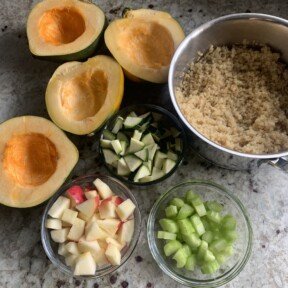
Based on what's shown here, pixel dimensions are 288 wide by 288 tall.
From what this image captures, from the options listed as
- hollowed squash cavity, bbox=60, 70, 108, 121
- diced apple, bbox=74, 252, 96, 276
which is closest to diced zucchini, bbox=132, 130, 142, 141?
hollowed squash cavity, bbox=60, 70, 108, 121

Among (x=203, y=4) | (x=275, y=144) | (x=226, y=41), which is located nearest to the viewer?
(x=275, y=144)

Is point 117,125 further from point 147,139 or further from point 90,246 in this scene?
point 90,246

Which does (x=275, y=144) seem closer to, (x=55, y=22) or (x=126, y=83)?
(x=126, y=83)

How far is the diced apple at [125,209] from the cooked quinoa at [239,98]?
0.27 meters

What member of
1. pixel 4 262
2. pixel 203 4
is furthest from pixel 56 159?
pixel 203 4

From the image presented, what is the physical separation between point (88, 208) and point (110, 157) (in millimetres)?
156

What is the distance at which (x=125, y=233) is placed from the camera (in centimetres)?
130

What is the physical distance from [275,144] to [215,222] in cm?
26

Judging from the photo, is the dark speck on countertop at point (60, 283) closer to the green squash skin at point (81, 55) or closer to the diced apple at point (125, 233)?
the diced apple at point (125, 233)

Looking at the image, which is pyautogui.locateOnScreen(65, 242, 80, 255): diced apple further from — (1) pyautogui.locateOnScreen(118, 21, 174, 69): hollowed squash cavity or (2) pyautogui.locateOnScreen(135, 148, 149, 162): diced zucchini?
(1) pyautogui.locateOnScreen(118, 21, 174, 69): hollowed squash cavity

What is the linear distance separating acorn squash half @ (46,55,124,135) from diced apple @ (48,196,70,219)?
0.61 feet

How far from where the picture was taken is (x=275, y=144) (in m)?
1.29

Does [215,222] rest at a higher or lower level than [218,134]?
lower

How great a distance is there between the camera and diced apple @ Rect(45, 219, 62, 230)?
131 cm
